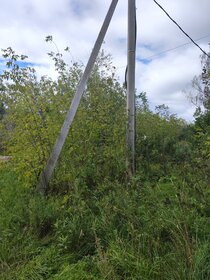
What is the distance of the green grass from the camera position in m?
2.20

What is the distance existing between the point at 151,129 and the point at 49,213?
569cm

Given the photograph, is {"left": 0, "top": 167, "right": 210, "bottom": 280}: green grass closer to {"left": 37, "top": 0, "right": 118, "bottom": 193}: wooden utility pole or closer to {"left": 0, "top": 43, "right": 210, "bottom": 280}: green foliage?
{"left": 0, "top": 43, "right": 210, "bottom": 280}: green foliage

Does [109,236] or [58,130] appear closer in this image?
[109,236]

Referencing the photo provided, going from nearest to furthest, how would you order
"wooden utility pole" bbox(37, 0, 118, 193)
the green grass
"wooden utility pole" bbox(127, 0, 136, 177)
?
the green grass, "wooden utility pole" bbox(37, 0, 118, 193), "wooden utility pole" bbox(127, 0, 136, 177)

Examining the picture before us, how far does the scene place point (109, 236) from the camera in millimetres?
2758

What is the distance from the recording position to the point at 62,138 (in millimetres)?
3906

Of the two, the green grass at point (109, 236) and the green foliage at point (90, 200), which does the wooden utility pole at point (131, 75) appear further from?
the green grass at point (109, 236)

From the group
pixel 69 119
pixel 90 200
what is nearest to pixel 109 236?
pixel 90 200

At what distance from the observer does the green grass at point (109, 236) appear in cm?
220

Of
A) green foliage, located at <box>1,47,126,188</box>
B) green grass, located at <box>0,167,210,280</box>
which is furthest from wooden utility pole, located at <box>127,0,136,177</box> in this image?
green grass, located at <box>0,167,210,280</box>

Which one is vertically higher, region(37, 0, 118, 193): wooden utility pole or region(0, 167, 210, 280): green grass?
region(37, 0, 118, 193): wooden utility pole

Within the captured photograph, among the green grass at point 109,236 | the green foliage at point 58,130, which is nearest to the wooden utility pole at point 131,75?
the green foliage at point 58,130

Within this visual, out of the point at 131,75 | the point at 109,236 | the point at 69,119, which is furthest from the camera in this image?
the point at 131,75

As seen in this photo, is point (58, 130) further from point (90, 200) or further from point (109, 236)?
point (109, 236)
